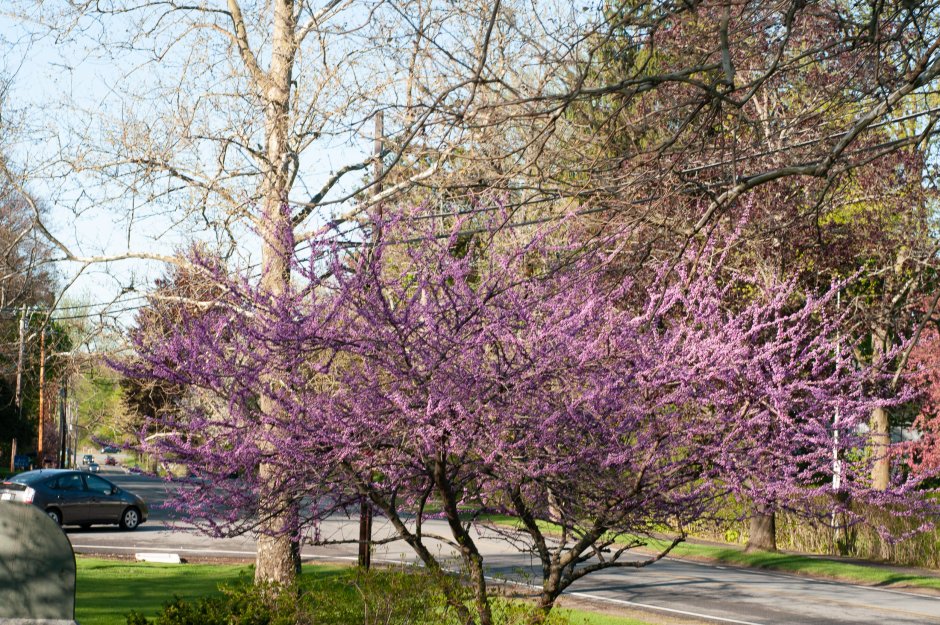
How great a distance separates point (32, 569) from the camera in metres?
6.94

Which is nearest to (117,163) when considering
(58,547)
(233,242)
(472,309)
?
(233,242)

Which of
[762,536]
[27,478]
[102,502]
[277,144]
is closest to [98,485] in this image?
[102,502]

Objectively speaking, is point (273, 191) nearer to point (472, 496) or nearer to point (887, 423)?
point (472, 496)

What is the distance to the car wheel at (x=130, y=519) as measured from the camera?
27219mm

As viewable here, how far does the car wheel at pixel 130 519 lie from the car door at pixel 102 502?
221 mm

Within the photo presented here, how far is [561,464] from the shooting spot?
20.9 feet

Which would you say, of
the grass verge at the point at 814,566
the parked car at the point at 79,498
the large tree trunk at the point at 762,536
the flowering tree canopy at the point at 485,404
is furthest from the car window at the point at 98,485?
the flowering tree canopy at the point at 485,404

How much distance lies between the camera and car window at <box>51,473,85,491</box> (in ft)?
83.5

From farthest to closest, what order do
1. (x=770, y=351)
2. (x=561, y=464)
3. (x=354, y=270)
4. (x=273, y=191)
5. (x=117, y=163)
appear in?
1. (x=117, y=163)
2. (x=273, y=191)
3. (x=770, y=351)
4. (x=354, y=270)
5. (x=561, y=464)

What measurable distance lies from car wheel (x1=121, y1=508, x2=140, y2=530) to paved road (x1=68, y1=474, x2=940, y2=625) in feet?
9.43

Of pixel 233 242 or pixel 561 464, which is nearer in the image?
pixel 561 464

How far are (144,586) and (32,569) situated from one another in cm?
900

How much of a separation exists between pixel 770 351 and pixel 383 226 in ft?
9.08

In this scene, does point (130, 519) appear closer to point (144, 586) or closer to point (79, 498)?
point (79, 498)
